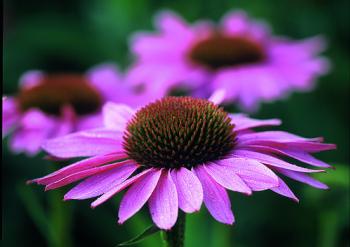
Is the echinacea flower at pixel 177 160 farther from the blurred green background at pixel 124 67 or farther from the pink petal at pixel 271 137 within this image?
the blurred green background at pixel 124 67

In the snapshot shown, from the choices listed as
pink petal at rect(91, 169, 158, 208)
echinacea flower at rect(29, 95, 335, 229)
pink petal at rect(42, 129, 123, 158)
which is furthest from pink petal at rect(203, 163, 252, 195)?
pink petal at rect(42, 129, 123, 158)

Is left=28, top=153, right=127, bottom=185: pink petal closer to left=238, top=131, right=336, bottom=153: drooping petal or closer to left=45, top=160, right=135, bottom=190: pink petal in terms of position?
left=45, top=160, right=135, bottom=190: pink petal

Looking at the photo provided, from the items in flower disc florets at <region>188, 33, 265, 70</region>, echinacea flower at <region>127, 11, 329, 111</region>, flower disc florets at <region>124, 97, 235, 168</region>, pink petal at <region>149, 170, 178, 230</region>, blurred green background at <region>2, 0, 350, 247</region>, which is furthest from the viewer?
flower disc florets at <region>188, 33, 265, 70</region>

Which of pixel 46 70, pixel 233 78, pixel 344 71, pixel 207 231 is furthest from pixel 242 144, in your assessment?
pixel 46 70

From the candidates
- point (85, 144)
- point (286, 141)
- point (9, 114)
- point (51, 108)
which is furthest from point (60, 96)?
point (286, 141)

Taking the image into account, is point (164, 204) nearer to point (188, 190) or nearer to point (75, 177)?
point (188, 190)
